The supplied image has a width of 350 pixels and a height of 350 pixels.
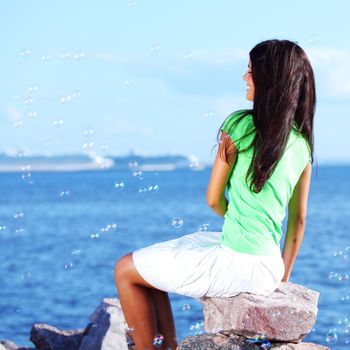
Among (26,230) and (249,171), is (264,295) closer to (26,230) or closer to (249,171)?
(249,171)

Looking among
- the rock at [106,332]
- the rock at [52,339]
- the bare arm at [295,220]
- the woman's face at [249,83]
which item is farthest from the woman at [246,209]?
the rock at [52,339]

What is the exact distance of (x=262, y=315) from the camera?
4.43m

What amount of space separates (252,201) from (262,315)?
0.57m

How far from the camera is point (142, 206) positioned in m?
56.9

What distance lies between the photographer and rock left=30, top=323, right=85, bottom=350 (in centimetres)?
819

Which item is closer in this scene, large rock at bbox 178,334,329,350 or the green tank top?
the green tank top

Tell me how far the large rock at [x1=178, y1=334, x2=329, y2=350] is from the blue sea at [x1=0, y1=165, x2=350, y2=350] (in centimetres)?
38

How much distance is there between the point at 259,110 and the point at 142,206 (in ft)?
173

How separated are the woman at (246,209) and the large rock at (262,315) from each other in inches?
2.4

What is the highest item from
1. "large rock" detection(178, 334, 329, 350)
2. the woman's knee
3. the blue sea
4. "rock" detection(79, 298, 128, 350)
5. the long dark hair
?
the long dark hair

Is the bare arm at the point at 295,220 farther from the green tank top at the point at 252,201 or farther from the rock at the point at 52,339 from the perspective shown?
the rock at the point at 52,339

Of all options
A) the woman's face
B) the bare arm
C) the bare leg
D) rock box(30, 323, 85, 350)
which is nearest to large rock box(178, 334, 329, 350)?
the bare leg

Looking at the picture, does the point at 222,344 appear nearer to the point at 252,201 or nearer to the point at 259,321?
the point at 259,321

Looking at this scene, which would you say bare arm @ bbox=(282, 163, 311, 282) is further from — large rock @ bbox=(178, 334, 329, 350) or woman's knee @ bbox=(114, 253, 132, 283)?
woman's knee @ bbox=(114, 253, 132, 283)
